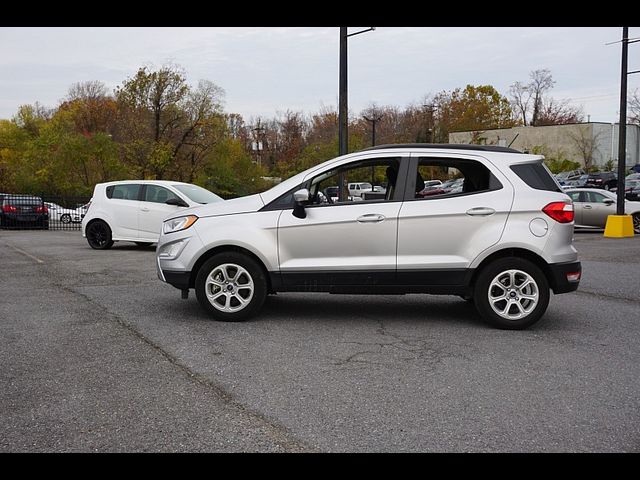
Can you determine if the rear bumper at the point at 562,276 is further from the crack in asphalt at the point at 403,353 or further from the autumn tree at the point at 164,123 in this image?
the autumn tree at the point at 164,123

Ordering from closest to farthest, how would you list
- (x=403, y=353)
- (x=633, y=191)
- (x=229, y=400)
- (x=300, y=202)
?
(x=229, y=400) → (x=403, y=353) → (x=300, y=202) → (x=633, y=191)

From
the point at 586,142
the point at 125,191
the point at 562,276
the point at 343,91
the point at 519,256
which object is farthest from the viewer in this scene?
the point at 586,142

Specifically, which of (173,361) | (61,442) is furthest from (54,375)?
(61,442)

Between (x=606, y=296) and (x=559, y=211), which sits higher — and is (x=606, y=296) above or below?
below

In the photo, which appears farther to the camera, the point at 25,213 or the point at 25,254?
the point at 25,213

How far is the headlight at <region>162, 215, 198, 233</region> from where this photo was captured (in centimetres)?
712

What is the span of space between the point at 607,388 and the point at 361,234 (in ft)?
9.56

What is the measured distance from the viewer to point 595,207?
21703mm

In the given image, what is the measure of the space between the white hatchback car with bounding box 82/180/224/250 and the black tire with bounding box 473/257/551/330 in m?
9.40

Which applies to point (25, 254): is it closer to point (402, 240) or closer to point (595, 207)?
point (402, 240)

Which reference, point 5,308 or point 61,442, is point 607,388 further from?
point 5,308

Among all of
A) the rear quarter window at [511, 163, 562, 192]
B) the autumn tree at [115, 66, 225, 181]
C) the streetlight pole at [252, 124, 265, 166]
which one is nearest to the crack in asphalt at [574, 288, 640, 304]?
the rear quarter window at [511, 163, 562, 192]

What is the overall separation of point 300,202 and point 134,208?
938 cm

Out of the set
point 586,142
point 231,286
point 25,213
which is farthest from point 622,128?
point 586,142
